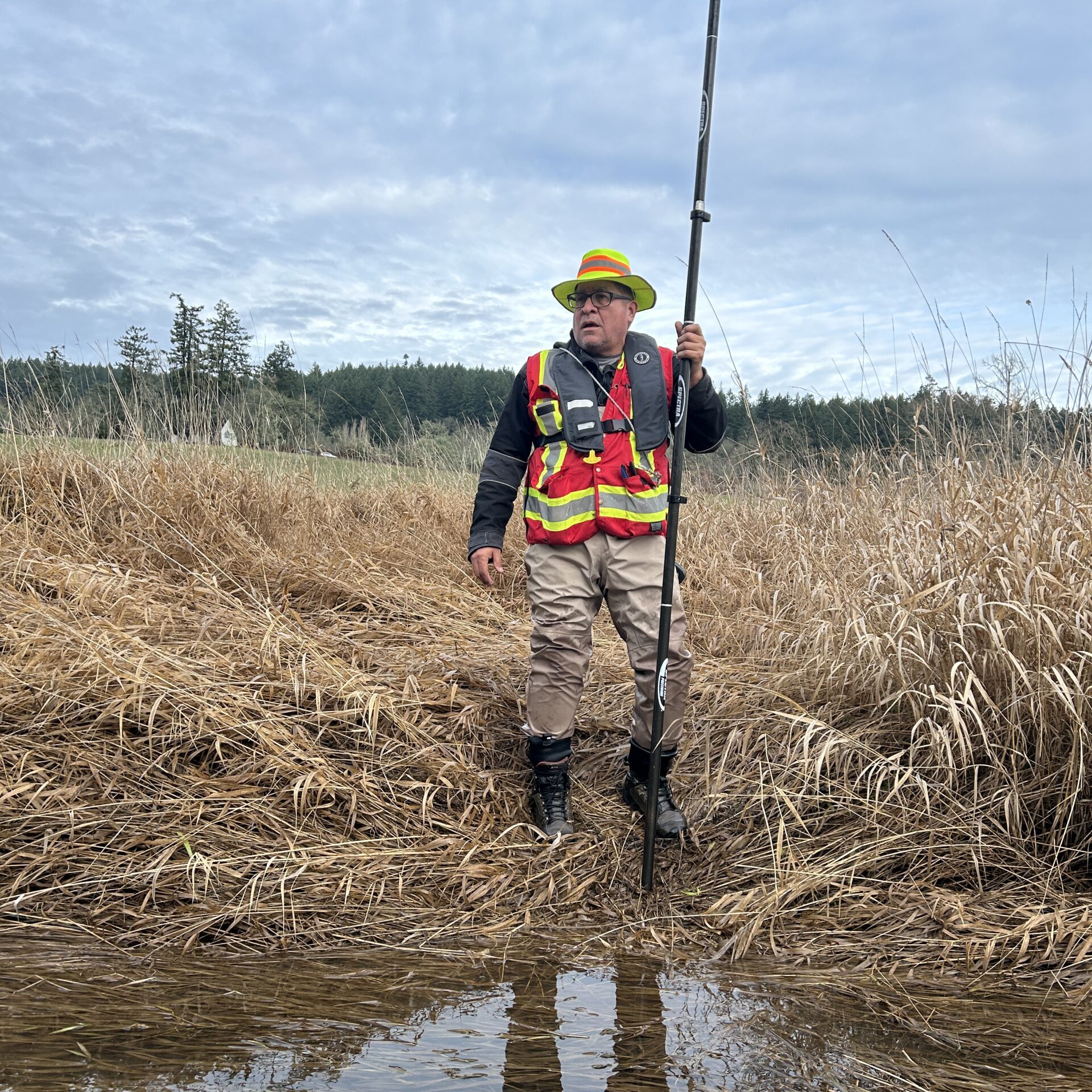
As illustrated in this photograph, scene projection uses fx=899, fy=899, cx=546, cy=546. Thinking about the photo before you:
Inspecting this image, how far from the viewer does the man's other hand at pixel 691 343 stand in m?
3.41

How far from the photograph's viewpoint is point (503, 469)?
12.8 ft

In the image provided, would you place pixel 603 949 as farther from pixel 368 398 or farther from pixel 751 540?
pixel 368 398

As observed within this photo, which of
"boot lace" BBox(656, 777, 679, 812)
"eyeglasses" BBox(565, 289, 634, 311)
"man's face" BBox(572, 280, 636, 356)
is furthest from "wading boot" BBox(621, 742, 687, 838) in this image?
"eyeglasses" BBox(565, 289, 634, 311)

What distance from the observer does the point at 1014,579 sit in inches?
132

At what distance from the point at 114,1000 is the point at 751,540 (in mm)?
5775

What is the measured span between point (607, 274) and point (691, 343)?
1.73 feet

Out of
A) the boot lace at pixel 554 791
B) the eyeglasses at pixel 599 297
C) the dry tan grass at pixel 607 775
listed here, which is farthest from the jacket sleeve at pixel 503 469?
the boot lace at pixel 554 791

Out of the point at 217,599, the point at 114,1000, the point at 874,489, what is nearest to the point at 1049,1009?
the point at 114,1000

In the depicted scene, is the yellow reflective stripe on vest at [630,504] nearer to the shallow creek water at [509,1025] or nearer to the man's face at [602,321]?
the man's face at [602,321]

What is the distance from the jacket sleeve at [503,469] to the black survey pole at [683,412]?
0.75 m

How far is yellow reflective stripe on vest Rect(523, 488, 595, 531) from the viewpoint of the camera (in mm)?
3572

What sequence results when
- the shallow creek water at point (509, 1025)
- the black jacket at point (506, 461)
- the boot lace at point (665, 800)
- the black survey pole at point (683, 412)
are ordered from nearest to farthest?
the shallow creek water at point (509, 1025), the black survey pole at point (683, 412), the boot lace at point (665, 800), the black jacket at point (506, 461)

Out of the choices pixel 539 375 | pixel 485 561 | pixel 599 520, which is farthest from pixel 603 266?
pixel 485 561

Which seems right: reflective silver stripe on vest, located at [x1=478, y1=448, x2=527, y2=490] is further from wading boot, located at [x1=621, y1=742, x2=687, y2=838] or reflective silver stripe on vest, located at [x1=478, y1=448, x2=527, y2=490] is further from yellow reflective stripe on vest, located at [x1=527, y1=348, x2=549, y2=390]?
wading boot, located at [x1=621, y1=742, x2=687, y2=838]
